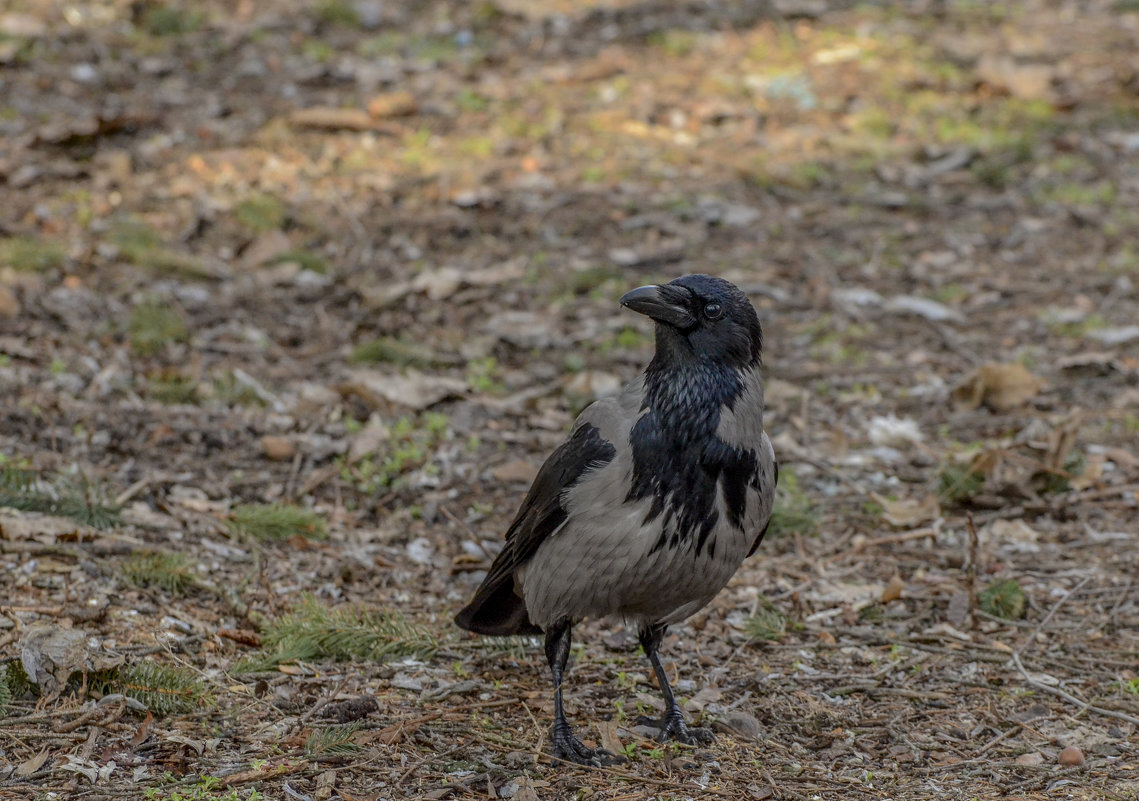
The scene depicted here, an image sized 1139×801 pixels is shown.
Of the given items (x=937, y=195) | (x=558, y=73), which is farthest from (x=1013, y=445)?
(x=558, y=73)

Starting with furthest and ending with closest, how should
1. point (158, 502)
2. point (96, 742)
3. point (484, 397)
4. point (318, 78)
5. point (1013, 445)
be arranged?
point (318, 78), point (484, 397), point (1013, 445), point (158, 502), point (96, 742)

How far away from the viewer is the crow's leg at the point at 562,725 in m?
4.09

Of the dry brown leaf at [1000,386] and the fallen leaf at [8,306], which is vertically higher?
the fallen leaf at [8,306]

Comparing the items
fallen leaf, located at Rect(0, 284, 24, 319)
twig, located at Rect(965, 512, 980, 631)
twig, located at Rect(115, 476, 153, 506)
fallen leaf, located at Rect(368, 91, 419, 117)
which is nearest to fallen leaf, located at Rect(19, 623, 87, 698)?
twig, located at Rect(115, 476, 153, 506)

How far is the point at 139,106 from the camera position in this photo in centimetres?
998

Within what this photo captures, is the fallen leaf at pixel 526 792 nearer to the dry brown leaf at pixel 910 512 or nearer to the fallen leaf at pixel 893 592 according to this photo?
the fallen leaf at pixel 893 592

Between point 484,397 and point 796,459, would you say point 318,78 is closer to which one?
point 484,397

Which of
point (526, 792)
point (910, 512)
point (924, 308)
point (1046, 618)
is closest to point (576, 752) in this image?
point (526, 792)

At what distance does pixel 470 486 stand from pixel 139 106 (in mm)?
5507

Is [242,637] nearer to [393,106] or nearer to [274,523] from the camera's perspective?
[274,523]

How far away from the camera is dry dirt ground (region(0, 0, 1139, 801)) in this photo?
4.17m

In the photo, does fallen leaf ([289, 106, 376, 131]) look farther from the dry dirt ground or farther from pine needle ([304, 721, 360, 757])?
pine needle ([304, 721, 360, 757])

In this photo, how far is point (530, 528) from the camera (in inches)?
172

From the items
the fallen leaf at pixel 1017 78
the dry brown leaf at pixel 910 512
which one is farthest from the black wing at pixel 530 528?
the fallen leaf at pixel 1017 78
